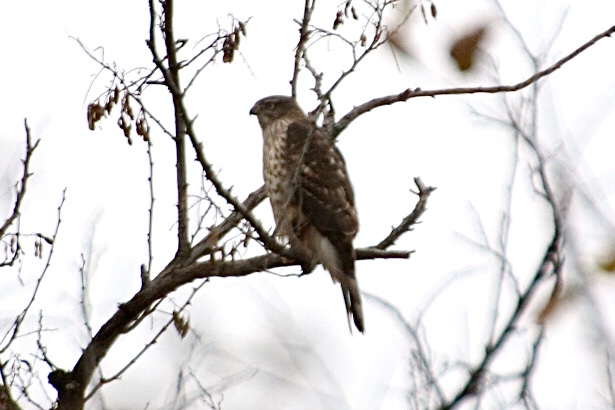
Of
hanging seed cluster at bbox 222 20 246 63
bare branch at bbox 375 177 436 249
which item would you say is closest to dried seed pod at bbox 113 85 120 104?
hanging seed cluster at bbox 222 20 246 63

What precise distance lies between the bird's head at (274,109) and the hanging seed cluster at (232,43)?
2.03 metres

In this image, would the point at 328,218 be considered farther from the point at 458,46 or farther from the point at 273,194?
the point at 458,46

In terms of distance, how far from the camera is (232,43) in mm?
4637

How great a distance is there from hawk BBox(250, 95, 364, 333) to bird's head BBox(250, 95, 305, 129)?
353 mm

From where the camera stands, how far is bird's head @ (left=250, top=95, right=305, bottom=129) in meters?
6.72

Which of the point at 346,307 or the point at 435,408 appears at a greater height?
the point at 346,307

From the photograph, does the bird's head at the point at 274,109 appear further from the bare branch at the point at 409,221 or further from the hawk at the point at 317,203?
the bare branch at the point at 409,221

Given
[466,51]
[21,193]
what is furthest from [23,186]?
[466,51]

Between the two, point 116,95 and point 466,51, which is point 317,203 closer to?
point 116,95

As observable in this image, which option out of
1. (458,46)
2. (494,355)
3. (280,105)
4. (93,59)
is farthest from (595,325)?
(280,105)

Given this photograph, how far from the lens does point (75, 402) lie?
16.4ft

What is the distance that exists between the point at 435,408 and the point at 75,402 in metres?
3.27

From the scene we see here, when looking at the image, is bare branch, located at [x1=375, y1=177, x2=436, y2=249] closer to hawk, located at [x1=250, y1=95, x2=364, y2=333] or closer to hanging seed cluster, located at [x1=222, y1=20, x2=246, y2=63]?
hawk, located at [x1=250, y1=95, x2=364, y2=333]

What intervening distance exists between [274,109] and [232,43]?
7.09 feet
